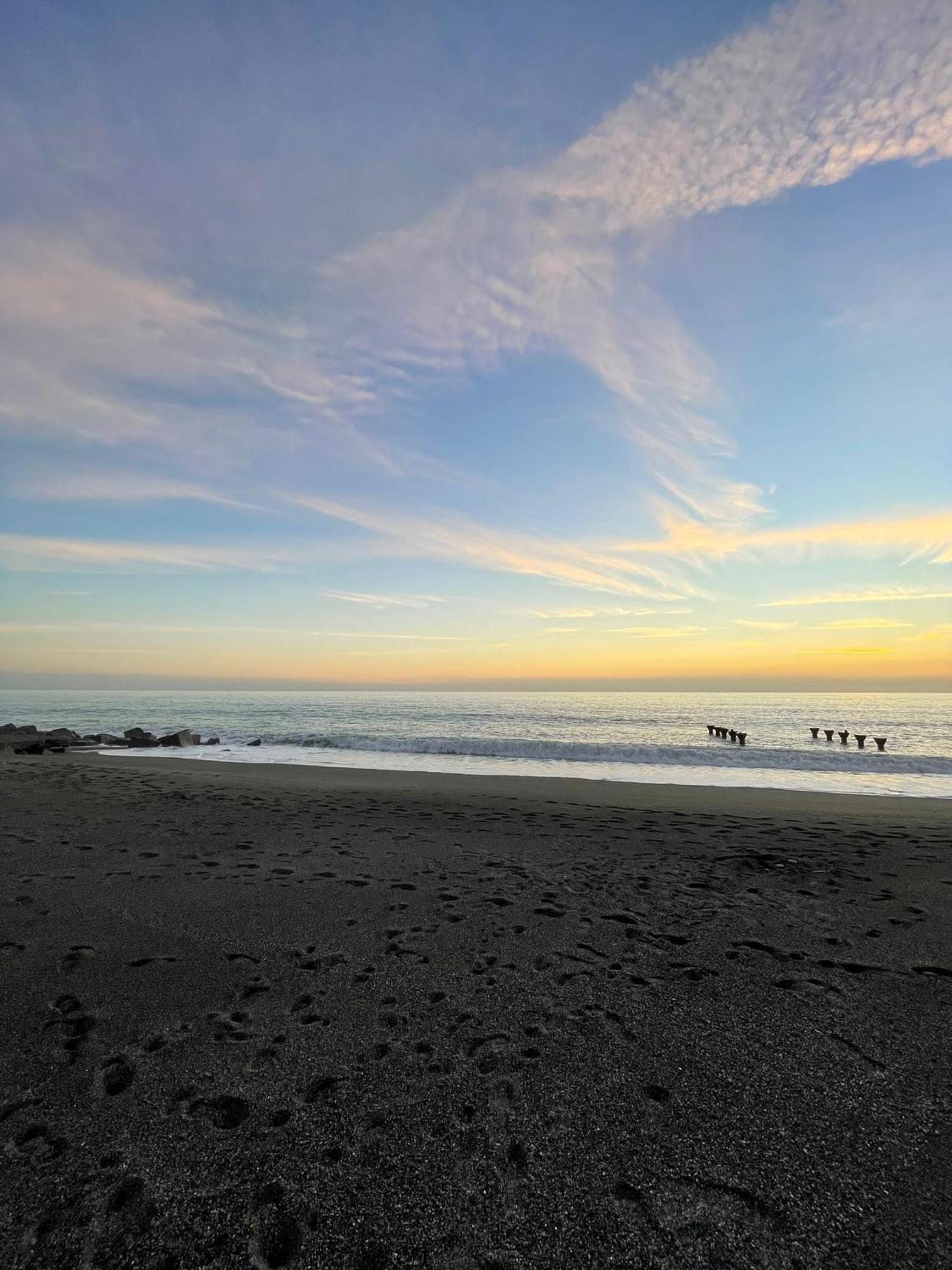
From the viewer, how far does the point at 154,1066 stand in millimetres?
3615

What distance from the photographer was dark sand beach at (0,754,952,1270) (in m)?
2.52

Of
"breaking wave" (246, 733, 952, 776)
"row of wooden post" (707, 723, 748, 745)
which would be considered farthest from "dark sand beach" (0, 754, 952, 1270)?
"row of wooden post" (707, 723, 748, 745)

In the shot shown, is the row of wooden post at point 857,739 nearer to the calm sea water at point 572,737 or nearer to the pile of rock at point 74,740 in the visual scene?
the calm sea water at point 572,737

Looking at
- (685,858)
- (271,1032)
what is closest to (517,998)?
(271,1032)

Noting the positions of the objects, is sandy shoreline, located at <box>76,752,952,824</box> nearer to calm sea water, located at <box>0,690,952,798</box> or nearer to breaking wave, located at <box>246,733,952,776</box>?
calm sea water, located at <box>0,690,952,798</box>

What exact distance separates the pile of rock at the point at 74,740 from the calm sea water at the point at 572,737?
211cm

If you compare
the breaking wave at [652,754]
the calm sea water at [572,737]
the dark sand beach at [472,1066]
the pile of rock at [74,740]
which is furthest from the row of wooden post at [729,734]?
the pile of rock at [74,740]

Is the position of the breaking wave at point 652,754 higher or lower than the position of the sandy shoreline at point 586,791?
lower

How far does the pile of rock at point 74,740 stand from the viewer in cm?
2675

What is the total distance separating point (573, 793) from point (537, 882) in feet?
26.3

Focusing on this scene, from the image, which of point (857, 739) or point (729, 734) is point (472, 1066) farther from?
point (857, 739)

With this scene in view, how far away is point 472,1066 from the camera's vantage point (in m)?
3.66

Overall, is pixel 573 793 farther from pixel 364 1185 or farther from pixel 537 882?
pixel 364 1185

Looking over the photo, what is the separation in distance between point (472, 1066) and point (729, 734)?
1495 inches
